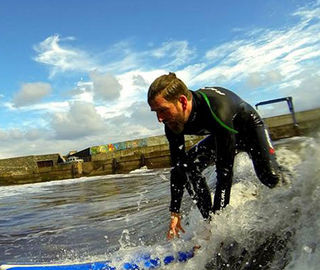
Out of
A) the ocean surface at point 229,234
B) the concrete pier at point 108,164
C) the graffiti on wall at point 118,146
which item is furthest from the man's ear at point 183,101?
the graffiti on wall at point 118,146

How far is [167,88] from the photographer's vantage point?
2.90 m

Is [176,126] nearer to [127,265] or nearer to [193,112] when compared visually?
[193,112]

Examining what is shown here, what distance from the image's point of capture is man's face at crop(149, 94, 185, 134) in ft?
9.55

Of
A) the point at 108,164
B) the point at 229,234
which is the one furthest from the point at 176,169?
the point at 108,164

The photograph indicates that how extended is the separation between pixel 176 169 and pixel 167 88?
113 centimetres

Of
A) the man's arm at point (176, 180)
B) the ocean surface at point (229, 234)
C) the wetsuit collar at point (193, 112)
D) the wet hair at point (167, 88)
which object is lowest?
the ocean surface at point (229, 234)

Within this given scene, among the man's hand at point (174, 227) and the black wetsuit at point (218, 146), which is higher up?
the black wetsuit at point (218, 146)

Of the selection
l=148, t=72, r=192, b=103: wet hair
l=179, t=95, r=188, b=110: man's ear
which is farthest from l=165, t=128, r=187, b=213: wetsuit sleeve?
l=148, t=72, r=192, b=103: wet hair

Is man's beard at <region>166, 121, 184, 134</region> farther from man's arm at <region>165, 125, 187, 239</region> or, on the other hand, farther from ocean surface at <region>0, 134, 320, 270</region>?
Answer: ocean surface at <region>0, 134, 320, 270</region>

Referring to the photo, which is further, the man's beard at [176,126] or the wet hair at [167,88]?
the man's beard at [176,126]

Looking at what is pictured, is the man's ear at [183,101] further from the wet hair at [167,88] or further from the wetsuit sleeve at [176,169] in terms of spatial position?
the wetsuit sleeve at [176,169]

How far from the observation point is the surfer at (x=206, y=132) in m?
3.00

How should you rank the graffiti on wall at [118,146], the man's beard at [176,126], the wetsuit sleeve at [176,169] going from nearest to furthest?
the man's beard at [176,126] → the wetsuit sleeve at [176,169] → the graffiti on wall at [118,146]

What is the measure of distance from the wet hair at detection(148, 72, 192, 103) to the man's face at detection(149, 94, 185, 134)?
0.11ft
